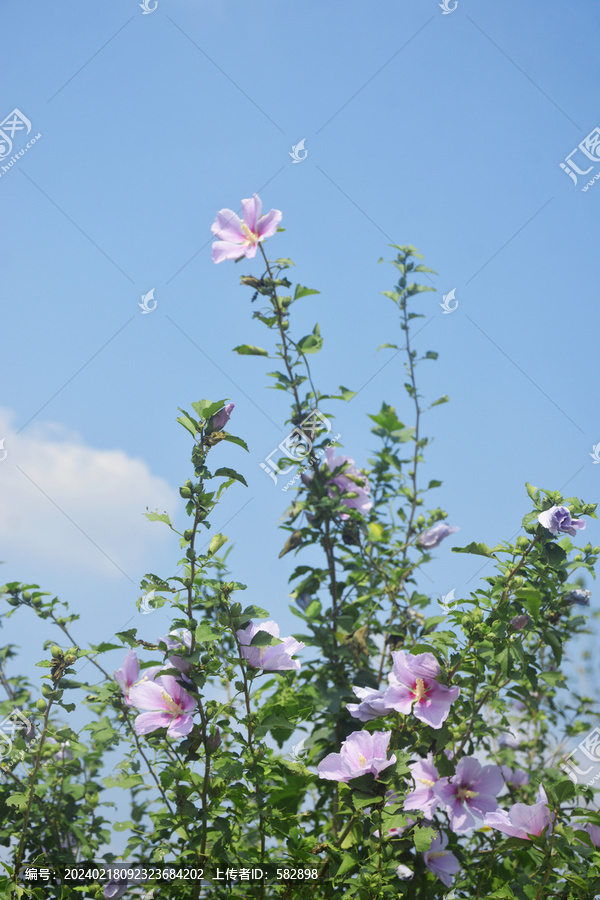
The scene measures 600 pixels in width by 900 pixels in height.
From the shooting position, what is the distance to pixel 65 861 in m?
1.64

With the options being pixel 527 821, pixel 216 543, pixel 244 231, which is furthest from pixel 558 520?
pixel 244 231

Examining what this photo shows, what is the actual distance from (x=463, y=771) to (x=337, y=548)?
0.70m

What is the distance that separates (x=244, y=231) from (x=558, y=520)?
1119 mm

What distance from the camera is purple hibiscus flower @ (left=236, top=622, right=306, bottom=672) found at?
131cm

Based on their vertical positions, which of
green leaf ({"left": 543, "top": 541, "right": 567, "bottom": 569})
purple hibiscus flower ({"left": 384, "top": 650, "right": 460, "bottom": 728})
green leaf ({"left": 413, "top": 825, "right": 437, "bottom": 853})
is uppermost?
green leaf ({"left": 543, "top": 541, "right": 567, "bottom": 569})

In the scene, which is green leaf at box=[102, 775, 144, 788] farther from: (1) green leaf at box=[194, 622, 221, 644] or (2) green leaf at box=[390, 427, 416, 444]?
(2) green leaf at box=[390, 427, 416, 444]

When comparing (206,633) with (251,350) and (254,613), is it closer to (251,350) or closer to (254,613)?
(254,613)

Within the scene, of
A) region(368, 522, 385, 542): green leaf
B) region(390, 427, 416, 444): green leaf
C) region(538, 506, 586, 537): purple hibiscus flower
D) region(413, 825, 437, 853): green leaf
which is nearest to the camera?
region(413, 825, 437, 853): green leaf

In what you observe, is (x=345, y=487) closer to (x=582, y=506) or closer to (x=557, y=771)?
(x=582, y=506)

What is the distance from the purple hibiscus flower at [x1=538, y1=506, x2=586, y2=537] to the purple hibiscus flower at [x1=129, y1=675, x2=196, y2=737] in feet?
2.50

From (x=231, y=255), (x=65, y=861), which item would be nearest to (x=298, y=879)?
(x=65, y=861)

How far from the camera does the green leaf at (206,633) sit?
3.92 feet

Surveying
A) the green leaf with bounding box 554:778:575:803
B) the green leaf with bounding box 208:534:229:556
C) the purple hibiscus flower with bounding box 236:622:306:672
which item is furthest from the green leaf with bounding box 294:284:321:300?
the green leaf with bounding box 554:778:575:803

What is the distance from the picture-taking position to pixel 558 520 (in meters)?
1.41
